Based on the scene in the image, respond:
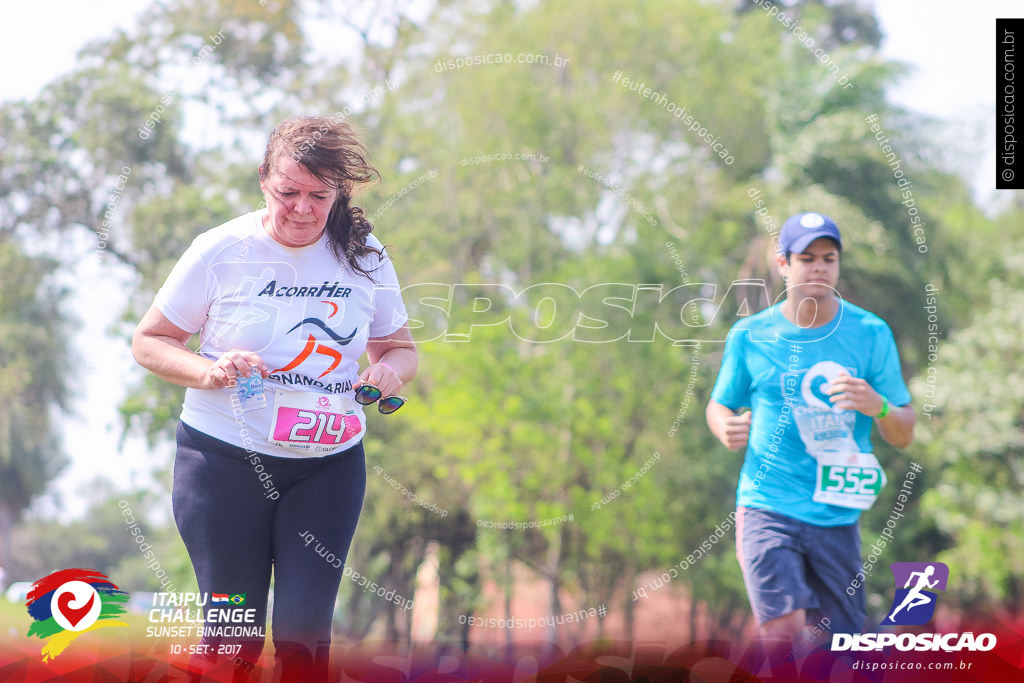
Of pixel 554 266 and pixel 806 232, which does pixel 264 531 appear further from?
pixel 554 266

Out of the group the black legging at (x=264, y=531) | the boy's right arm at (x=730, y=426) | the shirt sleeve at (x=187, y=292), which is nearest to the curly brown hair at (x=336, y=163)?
the shirt sleeve at (x=187, y=292)

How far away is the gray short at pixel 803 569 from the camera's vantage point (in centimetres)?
306

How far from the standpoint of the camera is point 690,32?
15.1 meters

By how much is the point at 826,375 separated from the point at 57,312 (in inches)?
411

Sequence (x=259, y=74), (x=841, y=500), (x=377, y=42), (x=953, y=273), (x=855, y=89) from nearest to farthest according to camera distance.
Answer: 1. (x=841, y=500)
2. (x=259, y=74)
3. (x=377, y=42)
4. (x=855, y=89)
5. (x=953, y=273)

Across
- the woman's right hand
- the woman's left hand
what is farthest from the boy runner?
the woman's right hand

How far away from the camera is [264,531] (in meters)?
2.53

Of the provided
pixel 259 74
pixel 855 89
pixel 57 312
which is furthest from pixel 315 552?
pixel 855 89

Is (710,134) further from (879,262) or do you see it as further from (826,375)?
(826,375)

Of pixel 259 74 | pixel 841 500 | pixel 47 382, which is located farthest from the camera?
pixel 47 382

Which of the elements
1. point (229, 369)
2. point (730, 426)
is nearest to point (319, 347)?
point (229, 369)

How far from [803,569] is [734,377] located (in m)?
0.65

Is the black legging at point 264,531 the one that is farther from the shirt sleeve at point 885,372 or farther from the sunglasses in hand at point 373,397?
the shirt sleeve at point 885,372

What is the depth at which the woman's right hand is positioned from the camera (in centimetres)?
235
